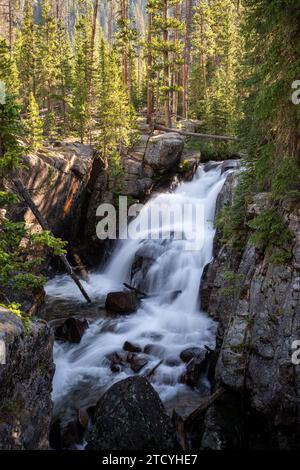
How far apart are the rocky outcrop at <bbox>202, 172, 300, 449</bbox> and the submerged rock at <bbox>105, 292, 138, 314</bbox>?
7.29 m

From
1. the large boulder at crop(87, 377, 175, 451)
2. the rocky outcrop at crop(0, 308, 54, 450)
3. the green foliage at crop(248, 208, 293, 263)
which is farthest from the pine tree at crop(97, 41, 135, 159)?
the large boulder at crop(87, 377, 175, 451)

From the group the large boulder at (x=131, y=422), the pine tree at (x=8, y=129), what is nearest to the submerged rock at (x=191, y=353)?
the large boulder at (x=131, y=422)

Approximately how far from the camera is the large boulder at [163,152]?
25828 mm

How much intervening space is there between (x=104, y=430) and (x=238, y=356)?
3907mm

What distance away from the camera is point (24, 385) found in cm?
757

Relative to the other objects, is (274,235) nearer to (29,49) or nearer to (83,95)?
(83,95)

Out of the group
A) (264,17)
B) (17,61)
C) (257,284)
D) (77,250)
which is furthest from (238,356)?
(17,61)

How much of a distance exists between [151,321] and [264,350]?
7.81 metres

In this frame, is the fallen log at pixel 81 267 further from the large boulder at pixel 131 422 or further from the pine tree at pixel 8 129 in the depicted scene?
the large boulder at pixel 131 422

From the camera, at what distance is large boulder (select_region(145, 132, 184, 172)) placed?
25.8m

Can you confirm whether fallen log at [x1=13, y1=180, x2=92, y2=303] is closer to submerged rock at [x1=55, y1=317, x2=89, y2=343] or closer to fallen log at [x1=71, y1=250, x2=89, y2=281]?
submerged rock at [x1=55, y1=317, x2=89, y2=343]

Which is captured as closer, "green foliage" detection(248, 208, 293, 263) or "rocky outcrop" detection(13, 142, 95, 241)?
"green foliage" detection(248, 208, 293, 263)

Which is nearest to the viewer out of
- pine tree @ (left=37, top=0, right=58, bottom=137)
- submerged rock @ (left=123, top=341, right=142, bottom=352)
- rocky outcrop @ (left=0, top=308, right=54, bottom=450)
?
rocky outcrop @ (left=0, top=308, right=54, bottom=450)
